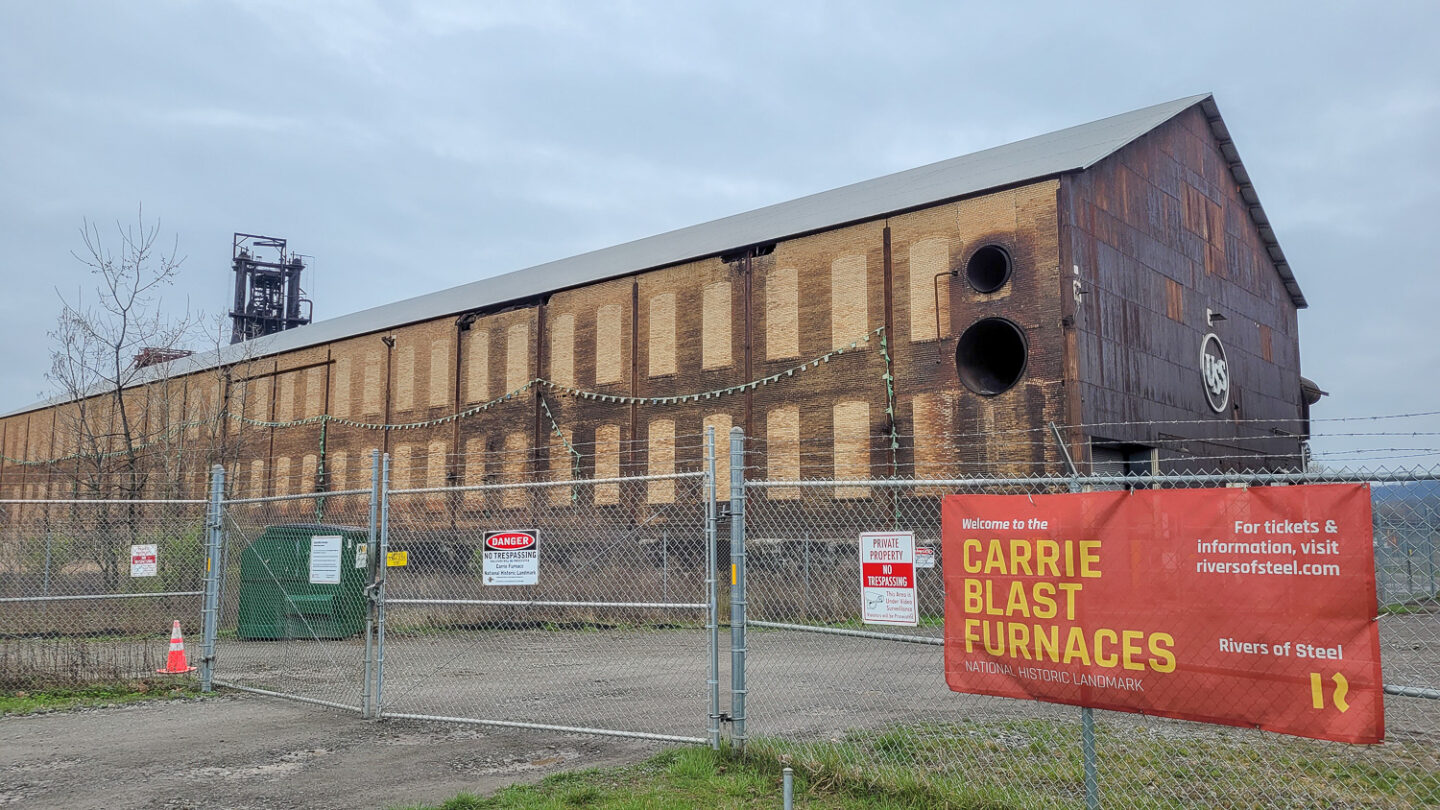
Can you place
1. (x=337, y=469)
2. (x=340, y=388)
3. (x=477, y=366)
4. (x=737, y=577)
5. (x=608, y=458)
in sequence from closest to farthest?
1. (x=737, y=577)
2. (x=608, y=458)
3. (x=477, y=366)
4. (x=337, y=469)
5. (x=340, y=388)

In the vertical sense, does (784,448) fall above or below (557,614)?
above

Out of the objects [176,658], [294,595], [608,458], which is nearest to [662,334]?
[608,458]

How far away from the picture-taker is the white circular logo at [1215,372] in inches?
1142

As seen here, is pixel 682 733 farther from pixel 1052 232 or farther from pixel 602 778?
pixel 1052 232

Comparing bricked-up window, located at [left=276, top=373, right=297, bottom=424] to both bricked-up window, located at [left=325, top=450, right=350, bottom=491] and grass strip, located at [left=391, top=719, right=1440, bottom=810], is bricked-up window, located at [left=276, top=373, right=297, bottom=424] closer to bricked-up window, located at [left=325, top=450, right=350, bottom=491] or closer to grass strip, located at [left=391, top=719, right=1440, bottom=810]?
bricked-up window, located at [left=325, top=450, right=350, bottom=491]

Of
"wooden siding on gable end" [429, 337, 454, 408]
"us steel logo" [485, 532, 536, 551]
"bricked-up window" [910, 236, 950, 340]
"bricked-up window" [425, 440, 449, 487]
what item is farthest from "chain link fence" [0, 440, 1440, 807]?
"wooden siding on gable end" [429, 337, 454, 408]

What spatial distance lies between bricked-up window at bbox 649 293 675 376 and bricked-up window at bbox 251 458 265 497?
71.8 ft

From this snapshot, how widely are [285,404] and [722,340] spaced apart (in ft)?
74.9

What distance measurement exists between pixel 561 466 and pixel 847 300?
38.5ft

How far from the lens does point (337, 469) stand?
40562mm

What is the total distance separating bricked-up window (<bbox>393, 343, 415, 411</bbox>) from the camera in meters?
38.1

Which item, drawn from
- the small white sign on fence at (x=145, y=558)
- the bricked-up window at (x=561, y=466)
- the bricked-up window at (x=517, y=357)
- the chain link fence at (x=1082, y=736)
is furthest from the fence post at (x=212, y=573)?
the bricked-up window at (x=517, y=357)

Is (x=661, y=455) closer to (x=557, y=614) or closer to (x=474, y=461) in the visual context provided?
(x=474, y=461)

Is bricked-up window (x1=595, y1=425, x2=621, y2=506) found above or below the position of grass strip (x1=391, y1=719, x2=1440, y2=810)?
above
